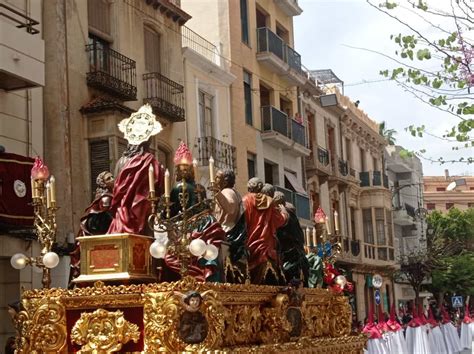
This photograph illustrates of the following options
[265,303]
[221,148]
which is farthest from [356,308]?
[265,303]

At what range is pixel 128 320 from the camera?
20.0 ft

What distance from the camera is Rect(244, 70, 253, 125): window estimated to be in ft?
82.6

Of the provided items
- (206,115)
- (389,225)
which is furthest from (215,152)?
(389,225)

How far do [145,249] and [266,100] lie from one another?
21.4 metres

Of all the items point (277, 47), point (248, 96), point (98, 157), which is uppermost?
point (277, 47)

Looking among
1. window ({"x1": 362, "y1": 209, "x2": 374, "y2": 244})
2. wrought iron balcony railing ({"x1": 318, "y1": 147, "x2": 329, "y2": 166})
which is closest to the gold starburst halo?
wrought iron balcony railing ({"x1": 318, "y1": 147, "x2": 329, "y2": 166})

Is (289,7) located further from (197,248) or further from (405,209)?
(197,248)

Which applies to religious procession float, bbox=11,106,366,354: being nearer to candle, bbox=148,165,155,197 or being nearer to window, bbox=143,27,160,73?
candle, bbox=148,165,155,197

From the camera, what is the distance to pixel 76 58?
54.2 feet

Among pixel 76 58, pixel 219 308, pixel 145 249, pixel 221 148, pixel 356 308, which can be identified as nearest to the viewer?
pixel 219 308

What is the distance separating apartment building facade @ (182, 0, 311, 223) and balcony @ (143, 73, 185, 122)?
12.8ft

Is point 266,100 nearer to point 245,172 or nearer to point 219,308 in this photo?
point 245,172

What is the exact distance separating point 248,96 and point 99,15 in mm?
8364

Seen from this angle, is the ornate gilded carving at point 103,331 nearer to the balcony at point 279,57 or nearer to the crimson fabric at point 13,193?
the crimson fabric at point 13,193
